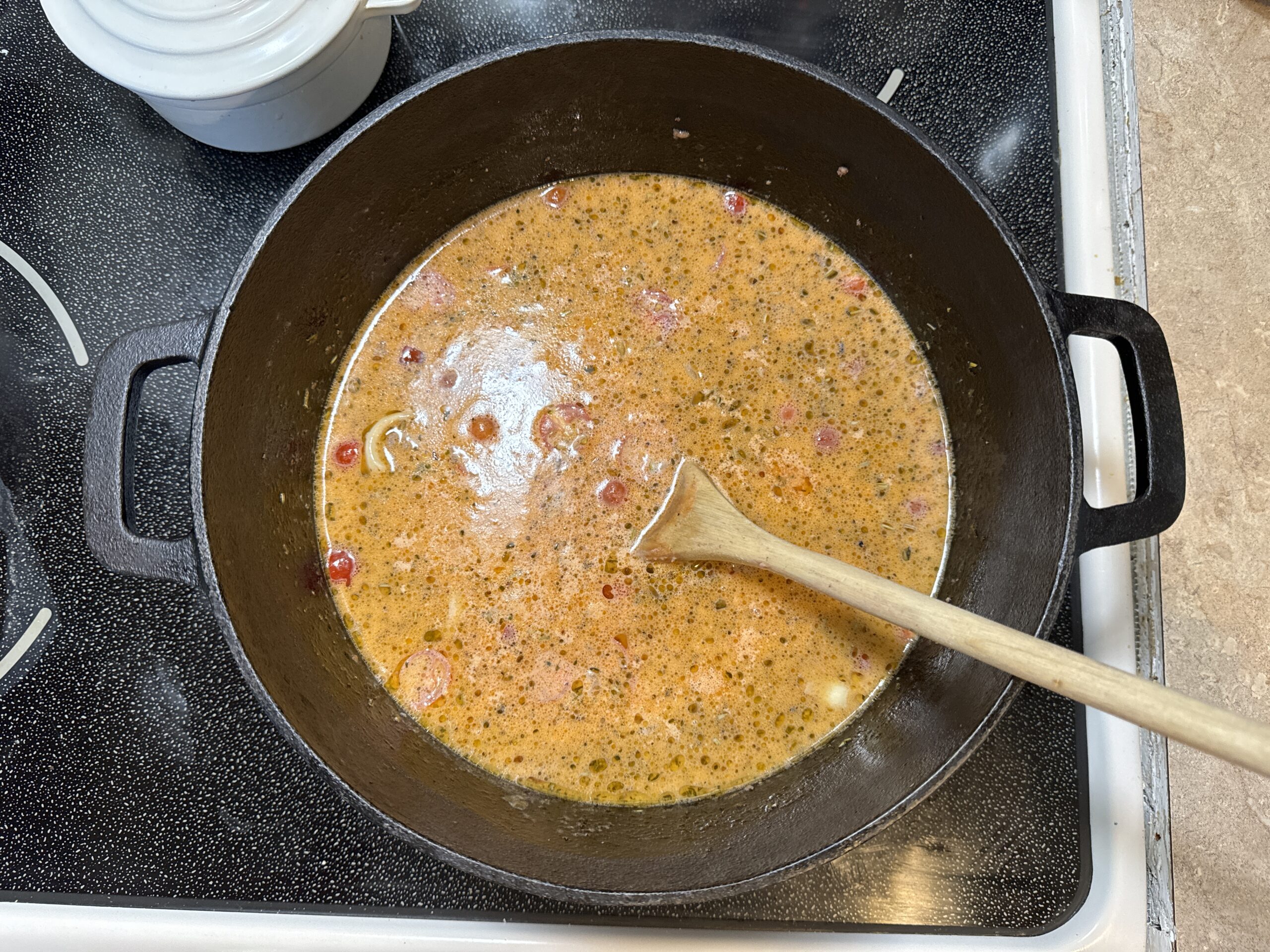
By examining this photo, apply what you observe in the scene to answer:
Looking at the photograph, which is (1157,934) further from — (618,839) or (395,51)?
(395,51)

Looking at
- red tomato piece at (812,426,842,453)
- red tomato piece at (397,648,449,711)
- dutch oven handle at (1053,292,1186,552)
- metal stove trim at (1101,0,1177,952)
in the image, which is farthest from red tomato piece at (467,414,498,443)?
metal stove trim at (1101,0,1177,952)

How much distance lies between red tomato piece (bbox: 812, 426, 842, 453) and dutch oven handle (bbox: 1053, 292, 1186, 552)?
0.33 metres

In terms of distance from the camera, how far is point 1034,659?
0.76 m

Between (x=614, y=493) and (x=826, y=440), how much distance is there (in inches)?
11.7

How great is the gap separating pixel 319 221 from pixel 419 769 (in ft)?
2.20

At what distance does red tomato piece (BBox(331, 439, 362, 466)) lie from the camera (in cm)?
116

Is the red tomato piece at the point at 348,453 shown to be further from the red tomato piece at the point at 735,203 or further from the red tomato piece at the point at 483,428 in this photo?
the red tomato piece at the point at 735,203

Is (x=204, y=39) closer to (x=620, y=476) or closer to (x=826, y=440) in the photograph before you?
(x=620, y=476)

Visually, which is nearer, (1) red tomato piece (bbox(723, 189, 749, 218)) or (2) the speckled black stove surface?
(2) the speckled black stove surface

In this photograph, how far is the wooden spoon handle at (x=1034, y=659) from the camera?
0.63 m

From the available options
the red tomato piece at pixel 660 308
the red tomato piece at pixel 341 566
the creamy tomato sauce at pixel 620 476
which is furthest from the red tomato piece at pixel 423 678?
the red tomato piece at pixel 660 308

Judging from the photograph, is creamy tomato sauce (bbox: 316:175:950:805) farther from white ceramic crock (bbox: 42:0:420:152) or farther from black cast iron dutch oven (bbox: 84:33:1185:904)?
white ceramic crock (bbox: 42:0:420:152)

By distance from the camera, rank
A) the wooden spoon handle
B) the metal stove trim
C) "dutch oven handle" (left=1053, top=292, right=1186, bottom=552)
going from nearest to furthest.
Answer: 1. the wooden spoon handle
2. "dutch oven handle" (left=1053, top=292, right=1186, bottom=552)
3. the metal stove trim

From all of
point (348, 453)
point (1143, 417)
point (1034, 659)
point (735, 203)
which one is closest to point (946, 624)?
point (1034, 659)
